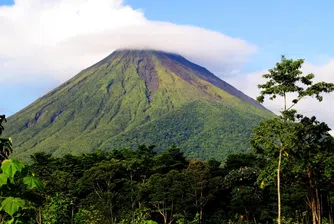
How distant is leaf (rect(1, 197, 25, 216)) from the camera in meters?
3.60

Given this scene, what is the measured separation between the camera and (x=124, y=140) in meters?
181

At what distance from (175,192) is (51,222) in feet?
101

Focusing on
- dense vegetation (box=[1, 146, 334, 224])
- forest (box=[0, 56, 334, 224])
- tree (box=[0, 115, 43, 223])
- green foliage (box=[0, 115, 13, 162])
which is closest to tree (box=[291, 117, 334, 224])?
forest (box=[0, 56, 334, 224])

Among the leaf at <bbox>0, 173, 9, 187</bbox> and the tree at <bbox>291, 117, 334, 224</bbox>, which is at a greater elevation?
the leaf at <bbox>0, 173, 9, 187</bbox>

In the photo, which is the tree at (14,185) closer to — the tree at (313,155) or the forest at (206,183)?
the forest at (206,183)

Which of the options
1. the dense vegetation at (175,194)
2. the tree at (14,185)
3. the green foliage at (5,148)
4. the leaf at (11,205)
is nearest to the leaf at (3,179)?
the tree at (14,185)

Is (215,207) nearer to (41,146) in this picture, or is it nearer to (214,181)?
(214,181)

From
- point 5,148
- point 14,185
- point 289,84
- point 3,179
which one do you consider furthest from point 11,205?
point 289,84

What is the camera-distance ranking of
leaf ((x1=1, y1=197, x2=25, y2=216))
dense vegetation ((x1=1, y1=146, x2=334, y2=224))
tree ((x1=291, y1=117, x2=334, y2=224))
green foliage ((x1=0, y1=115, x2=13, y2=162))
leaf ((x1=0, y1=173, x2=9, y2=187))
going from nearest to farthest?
1. leaf ((x1=1, y1=197, x2=25, y2=216))
2. leaf ((x1=0, y1=173, x2=9, y2=187))
3. green foliage ((x1=0, y1=115, x2=13, y2=162))
4. tree ((x1=291, y1=117, x2=334, y2=224))
5. dense vegetation ((x1=1, y1=146, x2=334, y2=224))

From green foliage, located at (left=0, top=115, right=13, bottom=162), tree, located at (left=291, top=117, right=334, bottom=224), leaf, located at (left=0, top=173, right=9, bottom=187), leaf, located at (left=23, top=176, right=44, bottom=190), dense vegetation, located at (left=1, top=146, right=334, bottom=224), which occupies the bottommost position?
dense vegetation, located at (left=1, top=146, right=334, bottom=224)

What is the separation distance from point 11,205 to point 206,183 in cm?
4449

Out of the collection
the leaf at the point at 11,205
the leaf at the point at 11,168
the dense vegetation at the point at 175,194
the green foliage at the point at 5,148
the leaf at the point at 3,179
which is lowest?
the dense vegetation at the point at 175,194

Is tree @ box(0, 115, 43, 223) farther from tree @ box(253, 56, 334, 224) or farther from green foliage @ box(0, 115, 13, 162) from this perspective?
tree @ box(253, 56, 334, 224)

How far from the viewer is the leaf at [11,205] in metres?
3.60
